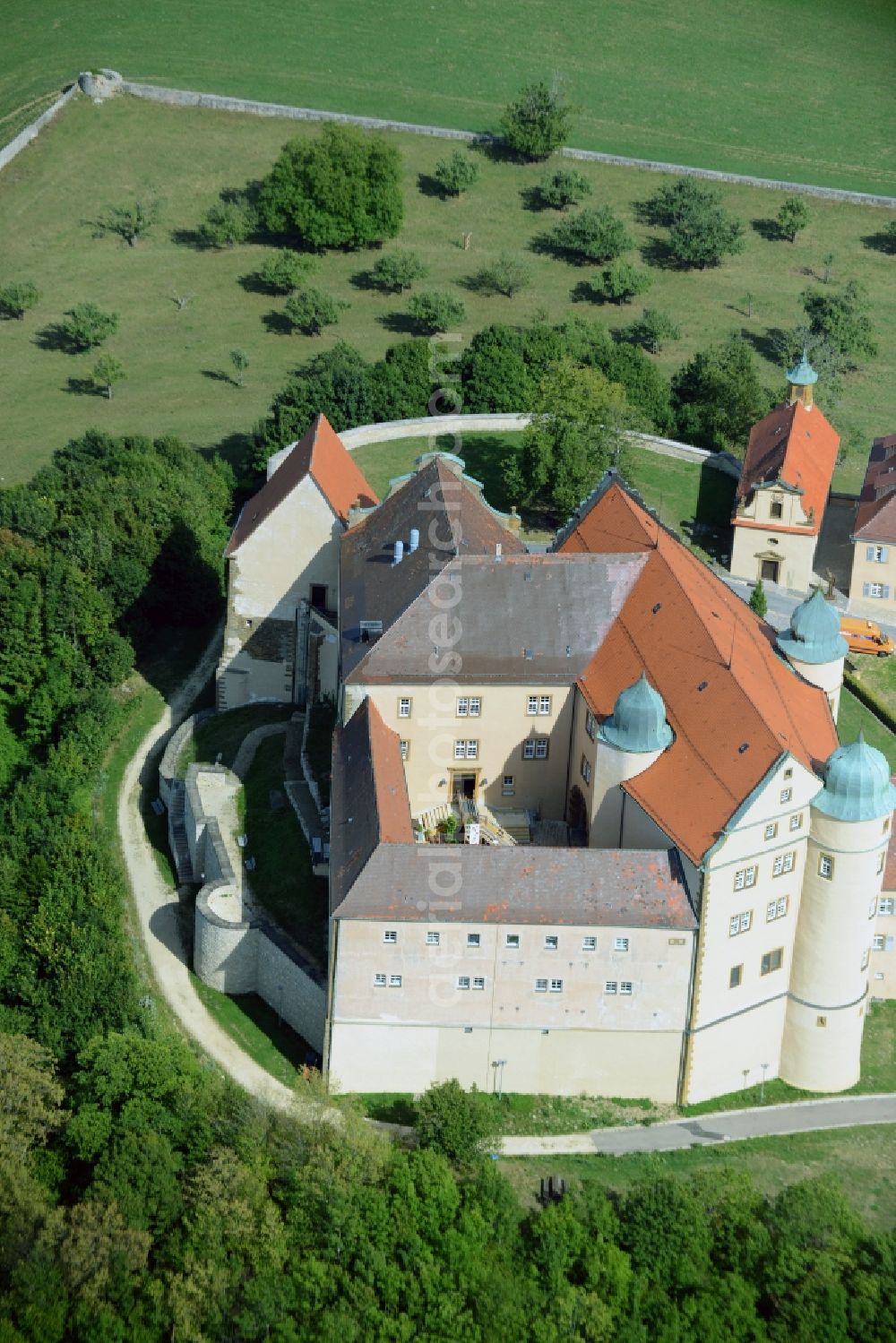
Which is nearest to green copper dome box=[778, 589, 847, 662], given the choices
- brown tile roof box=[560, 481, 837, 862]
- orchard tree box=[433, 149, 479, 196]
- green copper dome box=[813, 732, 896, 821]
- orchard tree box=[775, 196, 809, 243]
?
brown tile roof box=[560, 481, 837, 862]

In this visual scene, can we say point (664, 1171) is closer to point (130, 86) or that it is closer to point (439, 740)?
point (439, 740)

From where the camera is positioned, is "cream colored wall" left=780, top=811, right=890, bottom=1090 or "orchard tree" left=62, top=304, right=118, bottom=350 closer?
"cream colored wall" left=780, top=811, right=890, bottom=1090

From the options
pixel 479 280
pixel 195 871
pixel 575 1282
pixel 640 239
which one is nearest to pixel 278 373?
pixel 479 280

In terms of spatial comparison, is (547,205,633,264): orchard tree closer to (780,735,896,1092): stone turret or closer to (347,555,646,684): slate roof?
(347,555,646,684): slate roof

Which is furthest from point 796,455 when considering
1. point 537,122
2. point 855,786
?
point 537,122

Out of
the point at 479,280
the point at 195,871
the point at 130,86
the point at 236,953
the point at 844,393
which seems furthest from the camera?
the point at 130,86

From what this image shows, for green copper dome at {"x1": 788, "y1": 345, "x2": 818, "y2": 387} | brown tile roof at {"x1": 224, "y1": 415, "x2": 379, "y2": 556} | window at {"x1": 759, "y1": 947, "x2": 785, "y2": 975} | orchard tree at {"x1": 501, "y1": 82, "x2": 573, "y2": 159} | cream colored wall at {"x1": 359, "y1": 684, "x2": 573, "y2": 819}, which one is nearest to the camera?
window at {"x1": 759, "y1": 947, "x2": 785, "y2": 975}
